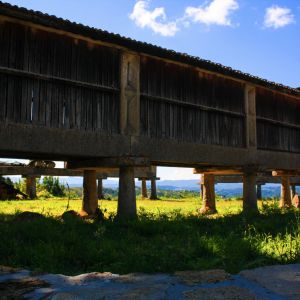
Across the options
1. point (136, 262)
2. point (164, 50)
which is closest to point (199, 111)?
point (164, 50)

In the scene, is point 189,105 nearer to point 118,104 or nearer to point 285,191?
point 118,104

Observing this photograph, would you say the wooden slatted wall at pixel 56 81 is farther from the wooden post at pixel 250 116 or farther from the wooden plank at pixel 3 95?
the wooden post at pixel 250 116

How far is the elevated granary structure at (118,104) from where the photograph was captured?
7.85 meters

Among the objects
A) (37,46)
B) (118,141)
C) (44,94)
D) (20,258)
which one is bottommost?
(20,258)

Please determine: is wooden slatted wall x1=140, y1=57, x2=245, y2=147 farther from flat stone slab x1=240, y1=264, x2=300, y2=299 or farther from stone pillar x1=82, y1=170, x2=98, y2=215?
flat stone slab x1=240, y1=264, x2=300, y2=299

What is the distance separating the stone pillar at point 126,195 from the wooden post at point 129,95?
977 millimetres

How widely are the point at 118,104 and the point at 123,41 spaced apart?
1425 millimetres

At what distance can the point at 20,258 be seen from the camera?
4977 millimetres

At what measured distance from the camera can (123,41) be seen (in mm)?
9133

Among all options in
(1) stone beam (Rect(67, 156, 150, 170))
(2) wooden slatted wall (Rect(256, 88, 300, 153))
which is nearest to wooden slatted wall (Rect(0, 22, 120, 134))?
(1) stone beam (Rect(67, 156, 150, 170))

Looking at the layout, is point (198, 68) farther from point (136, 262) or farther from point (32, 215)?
point (136, 262)

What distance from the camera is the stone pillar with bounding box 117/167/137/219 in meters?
9.20

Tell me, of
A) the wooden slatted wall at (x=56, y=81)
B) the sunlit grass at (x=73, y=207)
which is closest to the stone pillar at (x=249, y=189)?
the sunlit grass at (x=73, y=207)

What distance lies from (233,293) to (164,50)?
7.55 metres
